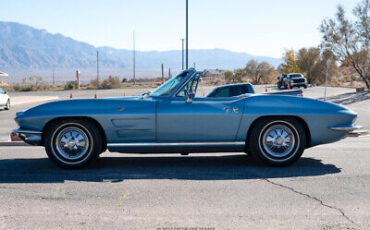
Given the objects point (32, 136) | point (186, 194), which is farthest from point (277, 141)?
point (32, 136)

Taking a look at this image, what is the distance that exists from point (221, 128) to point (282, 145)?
949 mm

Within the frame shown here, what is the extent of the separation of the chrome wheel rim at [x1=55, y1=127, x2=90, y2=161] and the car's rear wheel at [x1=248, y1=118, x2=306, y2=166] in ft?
7.89

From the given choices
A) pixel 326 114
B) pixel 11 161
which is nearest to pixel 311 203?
pixel 326 114

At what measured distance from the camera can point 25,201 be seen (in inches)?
200

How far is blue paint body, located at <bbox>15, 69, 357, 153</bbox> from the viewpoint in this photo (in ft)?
21.8

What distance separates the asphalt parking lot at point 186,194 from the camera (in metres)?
4.37

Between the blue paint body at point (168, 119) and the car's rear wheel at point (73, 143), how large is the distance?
122 mm

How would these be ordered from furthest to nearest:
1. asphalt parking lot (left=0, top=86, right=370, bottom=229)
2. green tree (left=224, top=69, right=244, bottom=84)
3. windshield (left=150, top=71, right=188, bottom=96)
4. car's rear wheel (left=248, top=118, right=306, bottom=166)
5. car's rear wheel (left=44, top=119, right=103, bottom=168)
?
green tree (left=224, top=69, right=244, bottom=84)
windshield (left=150, top=71, right=188, bottom=96)
car's rear wheel (left=248, top=118, right=306, bottom=166)
car's rear wheel (left=44, top=119, right=103, bottom=168)
asphalt parking lot (left=0, top=86, right=370, bottom=229)

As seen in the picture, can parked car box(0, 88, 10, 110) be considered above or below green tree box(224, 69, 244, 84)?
below

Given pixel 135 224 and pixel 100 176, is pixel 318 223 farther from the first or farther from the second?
pixel 100 176

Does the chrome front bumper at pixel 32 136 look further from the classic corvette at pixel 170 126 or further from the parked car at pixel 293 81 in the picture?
the parked car at pixel 293 81

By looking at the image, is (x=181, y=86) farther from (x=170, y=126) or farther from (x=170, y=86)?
(x=170, y=126)

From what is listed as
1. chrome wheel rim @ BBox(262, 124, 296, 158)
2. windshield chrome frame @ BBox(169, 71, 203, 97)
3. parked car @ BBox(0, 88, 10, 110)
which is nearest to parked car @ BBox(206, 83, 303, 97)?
windshield chrome frame @ BBox(169, 71, 203, 97)

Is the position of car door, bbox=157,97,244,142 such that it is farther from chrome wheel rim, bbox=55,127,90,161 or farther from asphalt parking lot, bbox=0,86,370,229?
chrome wheel rim, bbox=55,127,90,161
